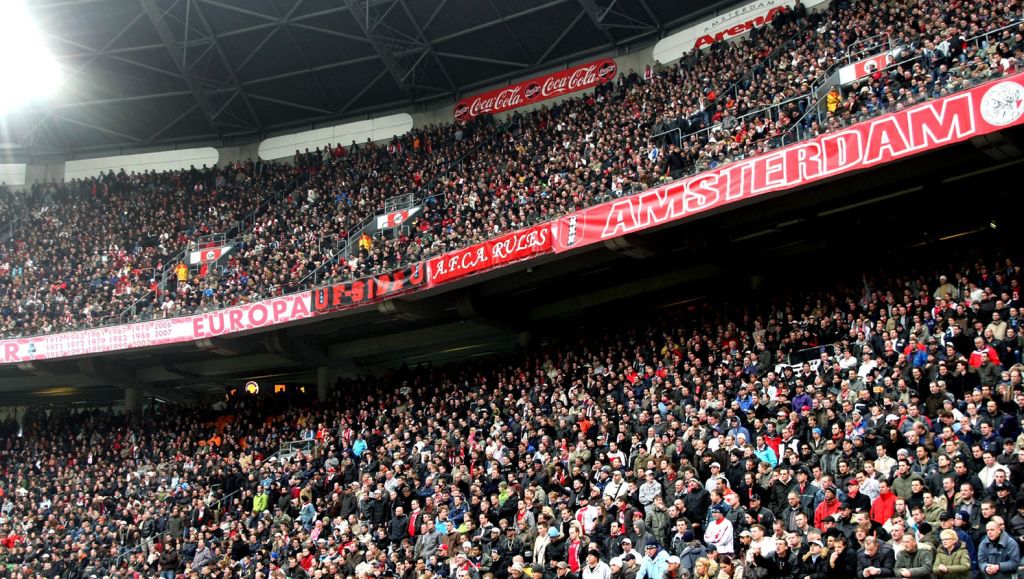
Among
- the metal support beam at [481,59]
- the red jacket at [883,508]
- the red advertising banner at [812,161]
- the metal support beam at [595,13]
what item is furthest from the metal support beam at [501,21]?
the red jacket at [883,508]

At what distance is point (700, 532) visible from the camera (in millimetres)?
13836

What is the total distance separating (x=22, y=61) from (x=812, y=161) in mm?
29094

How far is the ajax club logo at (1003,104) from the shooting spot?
15.2 meters

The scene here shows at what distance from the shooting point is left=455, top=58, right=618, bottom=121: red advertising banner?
3375 cm

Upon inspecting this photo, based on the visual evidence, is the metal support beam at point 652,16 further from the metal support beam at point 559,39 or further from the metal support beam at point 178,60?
the metal support beam at point 178,60

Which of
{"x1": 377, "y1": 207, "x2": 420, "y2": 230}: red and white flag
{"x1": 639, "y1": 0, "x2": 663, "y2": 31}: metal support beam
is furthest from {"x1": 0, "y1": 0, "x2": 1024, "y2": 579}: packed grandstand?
{"x1": 639, "y1": 0, "x2": 663, "y2": 31}: metal support beam

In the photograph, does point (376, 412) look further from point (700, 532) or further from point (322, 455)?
point (700, 532)

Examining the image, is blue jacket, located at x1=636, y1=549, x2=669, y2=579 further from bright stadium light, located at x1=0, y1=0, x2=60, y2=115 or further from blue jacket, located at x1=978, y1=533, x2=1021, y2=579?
bright stadium light, located at x1=0, y1=0, x2=60, y2=115

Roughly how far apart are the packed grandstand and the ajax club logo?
1.40 feet

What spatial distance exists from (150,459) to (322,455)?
8.36m

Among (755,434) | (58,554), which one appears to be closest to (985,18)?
(755,434)

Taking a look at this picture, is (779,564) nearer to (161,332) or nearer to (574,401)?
(574,401)

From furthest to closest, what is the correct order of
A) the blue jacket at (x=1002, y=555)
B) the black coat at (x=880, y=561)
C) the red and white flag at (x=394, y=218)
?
the red and white flag at (x=394, y=218)
the black coat at (x=880, y=561)
the blue jacket at (x=1002, y=555)

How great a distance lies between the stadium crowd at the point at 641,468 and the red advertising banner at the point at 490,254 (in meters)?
2.81
